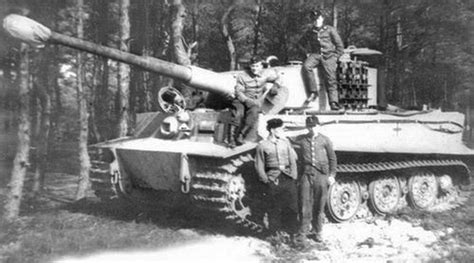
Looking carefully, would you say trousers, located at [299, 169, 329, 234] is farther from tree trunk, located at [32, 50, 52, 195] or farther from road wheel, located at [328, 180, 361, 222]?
tree trunk, located at [32, 50, 52, 195]

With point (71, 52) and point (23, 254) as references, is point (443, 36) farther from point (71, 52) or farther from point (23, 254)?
point (23, 254)

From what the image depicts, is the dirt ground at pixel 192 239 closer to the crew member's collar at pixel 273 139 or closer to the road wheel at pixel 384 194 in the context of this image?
the road wheel at pixel 384 194

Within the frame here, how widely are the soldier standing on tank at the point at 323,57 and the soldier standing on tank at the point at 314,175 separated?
1.92 m

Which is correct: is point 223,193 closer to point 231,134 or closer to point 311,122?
point 231,134

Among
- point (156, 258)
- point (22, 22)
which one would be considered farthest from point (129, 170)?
point (22, 22)

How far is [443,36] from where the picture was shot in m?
18.9

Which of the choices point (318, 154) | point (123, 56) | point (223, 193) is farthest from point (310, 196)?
point (123, 56)

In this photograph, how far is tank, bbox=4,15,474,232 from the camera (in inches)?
327

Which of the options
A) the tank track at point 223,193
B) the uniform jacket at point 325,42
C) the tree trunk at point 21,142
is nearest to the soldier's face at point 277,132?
the tank track at point 223,193

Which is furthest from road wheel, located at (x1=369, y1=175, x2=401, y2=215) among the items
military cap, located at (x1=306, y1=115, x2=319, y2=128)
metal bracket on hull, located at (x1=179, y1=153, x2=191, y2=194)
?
metal bracket on hull, located at (x1=179, y1=153, x2=191, y2=194)

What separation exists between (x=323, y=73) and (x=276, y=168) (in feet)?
9.75

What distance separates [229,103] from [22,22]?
13.4ft

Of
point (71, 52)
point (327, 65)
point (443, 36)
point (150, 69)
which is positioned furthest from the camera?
point (71, 52)

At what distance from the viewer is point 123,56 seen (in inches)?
311
